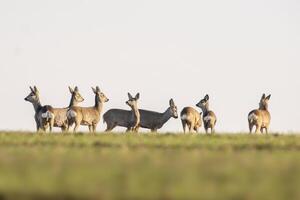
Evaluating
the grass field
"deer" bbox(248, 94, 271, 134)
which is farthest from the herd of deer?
the grass field

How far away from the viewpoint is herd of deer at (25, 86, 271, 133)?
38438mm

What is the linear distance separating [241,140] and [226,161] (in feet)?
30.2

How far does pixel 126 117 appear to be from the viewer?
4353 cm

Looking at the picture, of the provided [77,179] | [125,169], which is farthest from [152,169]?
[77,179]

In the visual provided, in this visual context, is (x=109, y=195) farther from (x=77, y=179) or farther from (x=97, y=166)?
(x=97, y=166)

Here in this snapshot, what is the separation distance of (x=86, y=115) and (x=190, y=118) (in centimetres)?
537

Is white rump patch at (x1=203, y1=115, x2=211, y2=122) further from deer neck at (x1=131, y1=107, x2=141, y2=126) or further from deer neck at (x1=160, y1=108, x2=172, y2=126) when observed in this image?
deer neck at (x1=160, y1=108, x2=172, y2=126)

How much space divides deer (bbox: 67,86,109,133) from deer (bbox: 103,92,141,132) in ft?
5.63

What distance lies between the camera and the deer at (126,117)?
1666 inches

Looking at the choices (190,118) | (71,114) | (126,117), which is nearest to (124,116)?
(126,117)

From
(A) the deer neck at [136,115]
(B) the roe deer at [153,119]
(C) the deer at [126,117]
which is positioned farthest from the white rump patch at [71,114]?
(B) the roe deer at [153,119]

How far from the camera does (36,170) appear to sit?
36.4 feet

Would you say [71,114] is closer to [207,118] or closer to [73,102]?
[73,102]

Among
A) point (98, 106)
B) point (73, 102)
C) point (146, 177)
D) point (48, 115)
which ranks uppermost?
point (73, 102)
